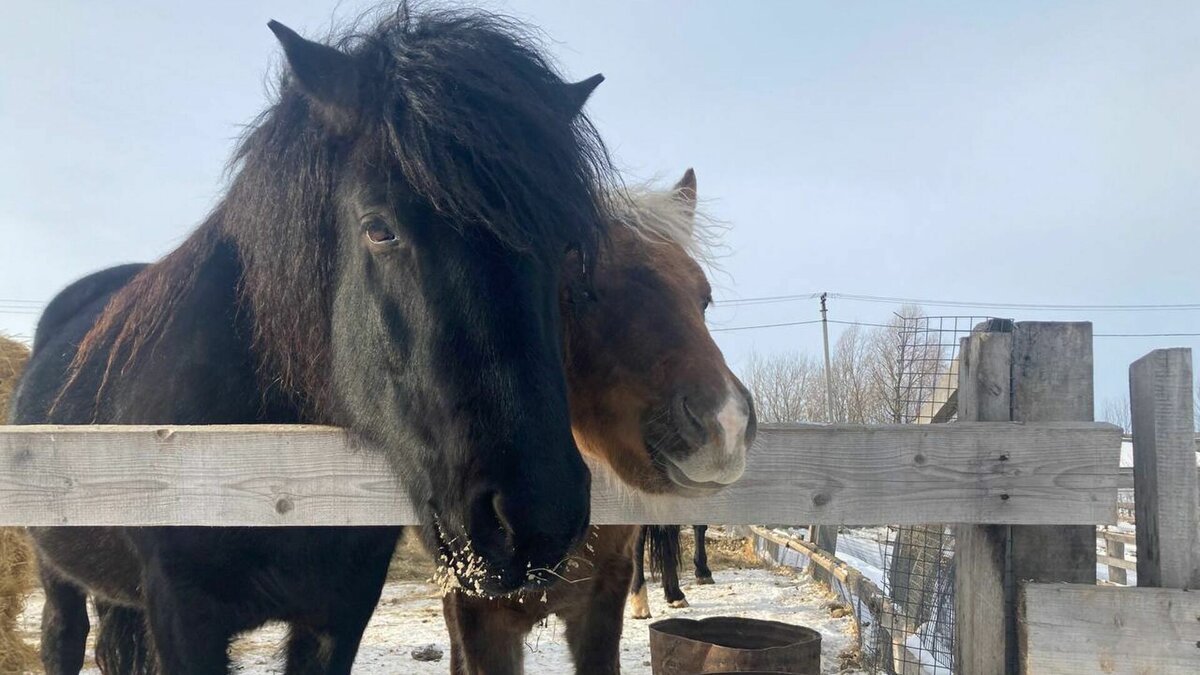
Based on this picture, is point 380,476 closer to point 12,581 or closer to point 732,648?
point 732,648

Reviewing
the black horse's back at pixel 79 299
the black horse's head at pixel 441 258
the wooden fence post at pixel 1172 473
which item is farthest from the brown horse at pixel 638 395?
the black horse's back at pixel 79 299

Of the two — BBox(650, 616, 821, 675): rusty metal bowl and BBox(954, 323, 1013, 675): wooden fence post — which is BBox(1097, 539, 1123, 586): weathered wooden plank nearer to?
BBox(650, 616, 821, 675): rusty metal bowl

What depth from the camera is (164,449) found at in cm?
194

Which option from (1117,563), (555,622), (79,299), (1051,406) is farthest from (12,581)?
(1117,563)

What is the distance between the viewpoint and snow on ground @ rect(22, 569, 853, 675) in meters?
6.07

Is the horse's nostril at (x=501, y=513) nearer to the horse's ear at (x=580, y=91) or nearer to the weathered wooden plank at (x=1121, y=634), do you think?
the horse's ear at (x=580, y=91)

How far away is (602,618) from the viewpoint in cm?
360

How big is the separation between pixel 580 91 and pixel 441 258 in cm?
94

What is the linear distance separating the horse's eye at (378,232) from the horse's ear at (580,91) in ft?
2.30

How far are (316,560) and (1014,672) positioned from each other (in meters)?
2.06

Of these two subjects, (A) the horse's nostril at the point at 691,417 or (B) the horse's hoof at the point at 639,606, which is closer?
(A) the horse's nostril at the point at 691,417

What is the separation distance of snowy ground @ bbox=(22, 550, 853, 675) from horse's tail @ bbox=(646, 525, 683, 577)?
54 centimetres

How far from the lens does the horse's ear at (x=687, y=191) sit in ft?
11.3

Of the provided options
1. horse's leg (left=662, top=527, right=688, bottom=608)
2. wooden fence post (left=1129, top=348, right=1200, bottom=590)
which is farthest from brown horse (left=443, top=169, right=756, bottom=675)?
horse's leg (left=662, top=527, right=688, bottom=608)
